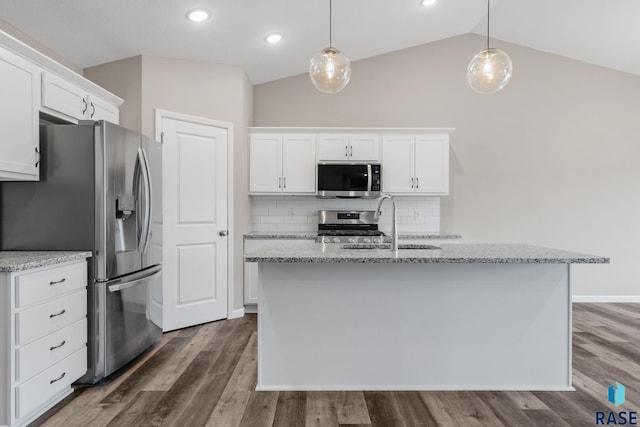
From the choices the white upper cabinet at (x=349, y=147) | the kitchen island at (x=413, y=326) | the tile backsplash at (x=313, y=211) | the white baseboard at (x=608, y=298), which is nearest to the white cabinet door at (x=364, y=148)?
the white upper cabinet at (x=349, y=147)

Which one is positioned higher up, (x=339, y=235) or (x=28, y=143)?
(x=28, y=143)

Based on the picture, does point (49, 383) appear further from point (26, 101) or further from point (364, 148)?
point (364, 148)

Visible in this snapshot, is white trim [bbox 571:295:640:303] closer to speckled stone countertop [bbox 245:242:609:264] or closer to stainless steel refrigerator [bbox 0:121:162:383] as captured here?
speckled stone countertop [bbox 245:242:609:264]

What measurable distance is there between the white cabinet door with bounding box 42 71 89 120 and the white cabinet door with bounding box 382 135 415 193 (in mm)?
2887

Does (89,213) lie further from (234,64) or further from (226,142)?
(234,64)

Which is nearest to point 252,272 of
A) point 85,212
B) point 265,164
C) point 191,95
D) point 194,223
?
point 194,223

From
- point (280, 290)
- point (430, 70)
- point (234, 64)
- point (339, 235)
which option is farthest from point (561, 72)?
point (280, 290)

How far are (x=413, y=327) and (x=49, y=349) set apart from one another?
206cm

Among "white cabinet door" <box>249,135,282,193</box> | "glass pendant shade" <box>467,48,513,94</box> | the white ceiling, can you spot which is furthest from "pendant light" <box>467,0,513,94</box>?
"white cabinet door" <box>249,135,282,193</box>

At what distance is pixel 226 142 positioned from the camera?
409 centimetres

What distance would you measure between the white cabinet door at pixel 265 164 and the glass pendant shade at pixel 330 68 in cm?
178

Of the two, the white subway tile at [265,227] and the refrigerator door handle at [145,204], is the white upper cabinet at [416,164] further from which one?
the refrigerator door handle at [145,204]

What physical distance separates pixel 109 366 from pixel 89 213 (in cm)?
99

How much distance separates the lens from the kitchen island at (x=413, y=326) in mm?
2422
